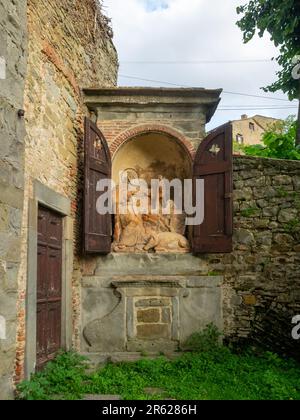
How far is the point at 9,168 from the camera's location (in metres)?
3.42

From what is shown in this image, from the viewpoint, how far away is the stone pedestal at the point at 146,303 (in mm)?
6207

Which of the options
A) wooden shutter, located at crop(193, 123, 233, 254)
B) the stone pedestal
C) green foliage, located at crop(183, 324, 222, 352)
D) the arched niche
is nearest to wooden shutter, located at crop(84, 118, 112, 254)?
the stone pedestal

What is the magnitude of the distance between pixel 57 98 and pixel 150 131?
1762 mm

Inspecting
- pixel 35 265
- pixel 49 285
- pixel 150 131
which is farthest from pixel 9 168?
pixel 150 131

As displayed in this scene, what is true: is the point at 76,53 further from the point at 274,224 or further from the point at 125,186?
the point at 274,224

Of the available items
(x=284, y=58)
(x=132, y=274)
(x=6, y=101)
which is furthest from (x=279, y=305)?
(x=284, y=58)

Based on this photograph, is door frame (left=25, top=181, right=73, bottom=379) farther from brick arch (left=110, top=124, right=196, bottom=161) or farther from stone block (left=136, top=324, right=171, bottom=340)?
brick arch (left=110, top=124, right=196, bottom=161)

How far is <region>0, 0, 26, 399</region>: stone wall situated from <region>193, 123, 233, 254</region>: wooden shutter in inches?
135

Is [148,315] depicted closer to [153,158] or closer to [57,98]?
[153,158]

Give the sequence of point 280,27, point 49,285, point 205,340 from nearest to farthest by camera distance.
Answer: point 49,285 < point 205,340 < point 280,27

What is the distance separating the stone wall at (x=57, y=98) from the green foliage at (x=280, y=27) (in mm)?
3343

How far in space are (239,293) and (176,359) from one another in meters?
1.36

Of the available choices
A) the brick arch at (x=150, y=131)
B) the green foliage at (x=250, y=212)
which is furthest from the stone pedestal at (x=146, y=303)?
the brick arch at (x=150, y=131)

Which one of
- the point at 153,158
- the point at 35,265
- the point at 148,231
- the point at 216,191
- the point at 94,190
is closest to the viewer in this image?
the point at 35,265
